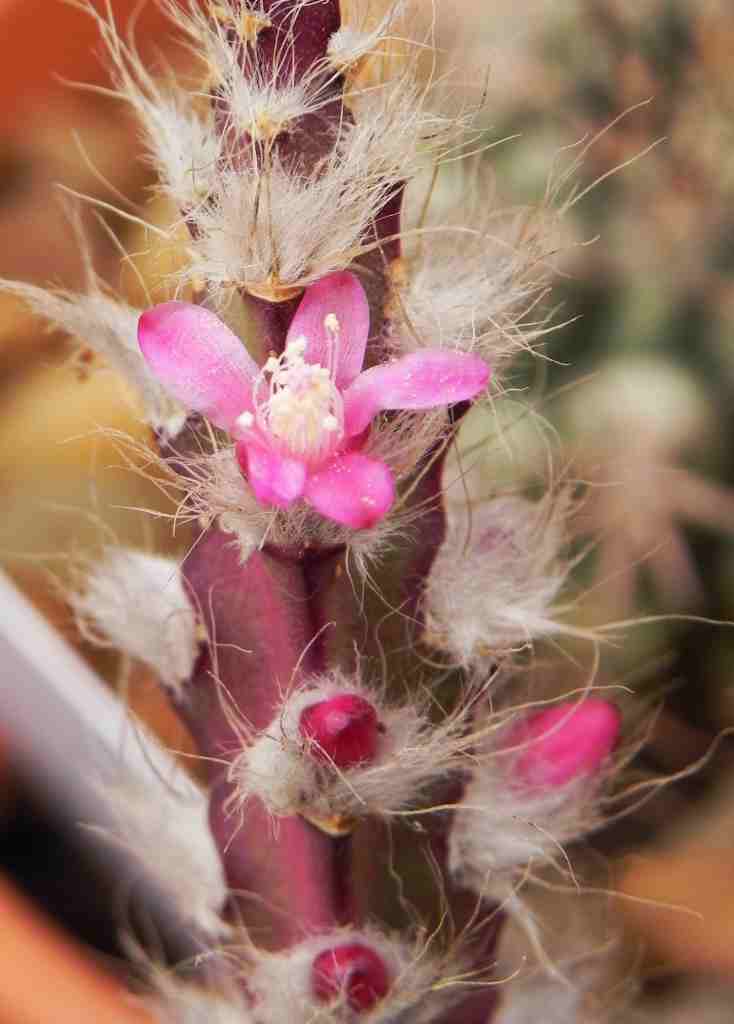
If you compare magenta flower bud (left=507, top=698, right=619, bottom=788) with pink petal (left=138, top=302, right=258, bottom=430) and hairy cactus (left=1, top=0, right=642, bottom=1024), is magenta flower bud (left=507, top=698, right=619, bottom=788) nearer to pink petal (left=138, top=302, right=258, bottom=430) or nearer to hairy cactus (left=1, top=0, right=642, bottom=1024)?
hairy cactus (left=1, top=0, right=642, bottom=1024)

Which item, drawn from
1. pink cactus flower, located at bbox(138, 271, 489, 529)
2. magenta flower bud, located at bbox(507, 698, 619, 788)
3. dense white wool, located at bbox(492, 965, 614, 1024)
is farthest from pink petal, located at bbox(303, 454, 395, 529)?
dense white wool, located at bbox(492, 965, 614, 1024)

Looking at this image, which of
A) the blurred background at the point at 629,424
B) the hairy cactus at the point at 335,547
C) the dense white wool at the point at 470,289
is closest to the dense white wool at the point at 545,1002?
the hairy cactus at the point at 335,547

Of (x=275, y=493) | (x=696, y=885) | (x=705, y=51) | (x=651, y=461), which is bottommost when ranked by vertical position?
(x=696, y=885)

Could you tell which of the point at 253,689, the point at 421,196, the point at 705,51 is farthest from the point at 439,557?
the point at 705,51

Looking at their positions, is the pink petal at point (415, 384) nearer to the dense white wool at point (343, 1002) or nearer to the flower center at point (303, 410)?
the flower center at point (303, 410)

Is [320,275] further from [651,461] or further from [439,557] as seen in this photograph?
[651,461]

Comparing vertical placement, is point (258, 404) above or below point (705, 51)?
above

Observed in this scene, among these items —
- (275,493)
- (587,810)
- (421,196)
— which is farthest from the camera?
(421,196)
